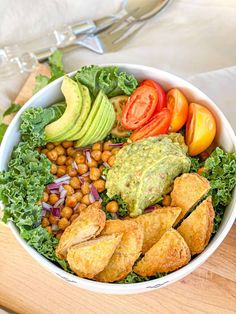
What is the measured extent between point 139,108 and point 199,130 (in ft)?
0.68

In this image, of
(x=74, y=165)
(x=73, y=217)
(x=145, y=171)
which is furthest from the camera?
(x=74, y=165)

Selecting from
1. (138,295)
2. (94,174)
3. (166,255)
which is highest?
(94,174)

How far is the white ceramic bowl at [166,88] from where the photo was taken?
1567 mm

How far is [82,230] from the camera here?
5.26ft

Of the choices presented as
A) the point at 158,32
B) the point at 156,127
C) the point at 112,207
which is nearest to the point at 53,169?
the point at 112,207

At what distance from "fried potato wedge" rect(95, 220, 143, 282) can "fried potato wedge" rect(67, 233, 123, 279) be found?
0.03m

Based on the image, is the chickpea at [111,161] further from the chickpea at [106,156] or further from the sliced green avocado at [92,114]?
the sliced green avocado at [92,114]

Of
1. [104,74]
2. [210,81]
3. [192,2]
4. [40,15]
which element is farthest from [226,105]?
[40,15]

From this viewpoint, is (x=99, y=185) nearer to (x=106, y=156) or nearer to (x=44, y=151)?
(x=106, y=156)

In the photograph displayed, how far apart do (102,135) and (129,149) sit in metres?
0.14

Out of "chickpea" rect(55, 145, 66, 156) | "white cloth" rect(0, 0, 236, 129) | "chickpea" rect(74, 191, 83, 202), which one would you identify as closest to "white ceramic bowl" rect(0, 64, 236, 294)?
"chickpea" rect(55, 145, 66, 156)

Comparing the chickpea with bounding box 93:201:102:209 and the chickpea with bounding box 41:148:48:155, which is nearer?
the chickpea with bounding box 93:201:102:209

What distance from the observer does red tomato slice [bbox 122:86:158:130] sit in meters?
1.84

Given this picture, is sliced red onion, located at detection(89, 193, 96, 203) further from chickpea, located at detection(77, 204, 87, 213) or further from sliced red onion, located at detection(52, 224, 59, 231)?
sliced red onion, located at detection(52, 224, 59, 231)
